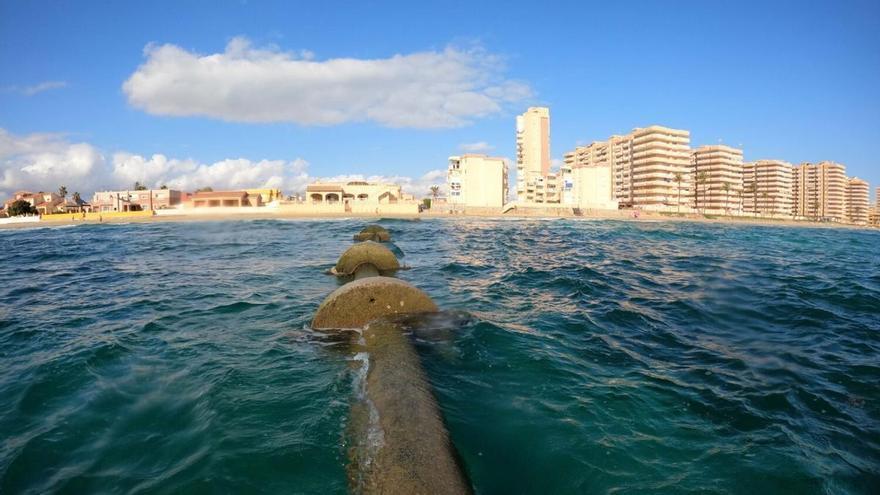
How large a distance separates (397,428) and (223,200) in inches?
3865

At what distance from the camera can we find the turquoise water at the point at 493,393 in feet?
11.0

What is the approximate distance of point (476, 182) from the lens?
10550 centimetres

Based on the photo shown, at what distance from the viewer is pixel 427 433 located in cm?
338

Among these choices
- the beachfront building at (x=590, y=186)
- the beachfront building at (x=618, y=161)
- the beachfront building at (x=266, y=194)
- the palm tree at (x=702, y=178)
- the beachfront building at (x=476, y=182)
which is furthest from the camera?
the beachfront building at (x=618, y=161)

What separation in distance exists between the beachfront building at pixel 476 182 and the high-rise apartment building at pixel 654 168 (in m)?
40.6

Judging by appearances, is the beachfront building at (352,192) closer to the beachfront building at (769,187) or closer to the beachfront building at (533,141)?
the beachfront building at (533,141)

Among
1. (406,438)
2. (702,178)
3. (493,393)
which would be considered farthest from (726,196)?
(406,438)

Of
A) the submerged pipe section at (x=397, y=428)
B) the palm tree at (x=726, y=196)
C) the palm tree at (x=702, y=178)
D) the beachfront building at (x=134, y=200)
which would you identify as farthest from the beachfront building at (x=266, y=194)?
the palm tree at (x=726, y=196)

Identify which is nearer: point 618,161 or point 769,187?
point 618,161

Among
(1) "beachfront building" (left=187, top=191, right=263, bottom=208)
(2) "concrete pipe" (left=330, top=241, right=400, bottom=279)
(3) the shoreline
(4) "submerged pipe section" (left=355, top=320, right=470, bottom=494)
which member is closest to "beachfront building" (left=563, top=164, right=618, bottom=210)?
(3) the shoreline

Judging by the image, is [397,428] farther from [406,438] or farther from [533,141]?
[533,141]

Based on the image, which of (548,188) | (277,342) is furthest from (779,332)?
(548,188)

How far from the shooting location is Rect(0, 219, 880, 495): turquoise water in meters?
3.35

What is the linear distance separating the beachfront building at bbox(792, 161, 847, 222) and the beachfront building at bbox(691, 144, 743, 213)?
1630 inches
